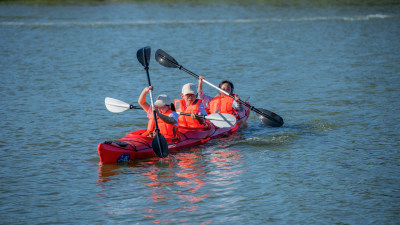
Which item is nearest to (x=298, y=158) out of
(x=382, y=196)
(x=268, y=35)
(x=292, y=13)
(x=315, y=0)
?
(x=382, y=196)

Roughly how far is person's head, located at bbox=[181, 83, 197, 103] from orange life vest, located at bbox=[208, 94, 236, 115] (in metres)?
0.99

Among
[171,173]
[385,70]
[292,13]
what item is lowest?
[171,173]

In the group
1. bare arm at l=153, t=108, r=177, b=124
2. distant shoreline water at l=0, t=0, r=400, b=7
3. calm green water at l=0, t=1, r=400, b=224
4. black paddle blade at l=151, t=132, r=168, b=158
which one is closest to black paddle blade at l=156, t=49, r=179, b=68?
calm green water at l=0, t=1, r=400, b=224

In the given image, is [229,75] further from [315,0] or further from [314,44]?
[315,0]

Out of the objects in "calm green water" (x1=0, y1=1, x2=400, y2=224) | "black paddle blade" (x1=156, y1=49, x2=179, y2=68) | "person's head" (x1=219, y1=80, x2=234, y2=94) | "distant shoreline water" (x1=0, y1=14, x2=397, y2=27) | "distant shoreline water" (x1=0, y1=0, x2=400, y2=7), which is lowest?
"calm green water" (x1=0, y1=1, x2=400, y2=224)

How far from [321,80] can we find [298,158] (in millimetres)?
7361

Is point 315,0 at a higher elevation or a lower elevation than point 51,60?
higher

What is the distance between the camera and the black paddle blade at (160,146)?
29.7 ft

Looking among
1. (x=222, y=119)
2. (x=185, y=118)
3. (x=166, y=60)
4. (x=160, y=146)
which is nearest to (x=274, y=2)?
(x=166, y=60)

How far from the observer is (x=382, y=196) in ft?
26.2

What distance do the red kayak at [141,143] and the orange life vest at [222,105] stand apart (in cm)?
63

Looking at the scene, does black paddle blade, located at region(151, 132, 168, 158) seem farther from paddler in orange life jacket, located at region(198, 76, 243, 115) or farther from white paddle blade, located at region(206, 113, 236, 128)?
paddler in orange life jacket, located at region(198, 76, 243, 115)

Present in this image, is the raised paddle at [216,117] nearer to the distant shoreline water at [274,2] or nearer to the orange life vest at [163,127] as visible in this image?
the orange life vest at [163,127]

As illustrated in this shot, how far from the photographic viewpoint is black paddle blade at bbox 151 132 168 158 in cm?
905
